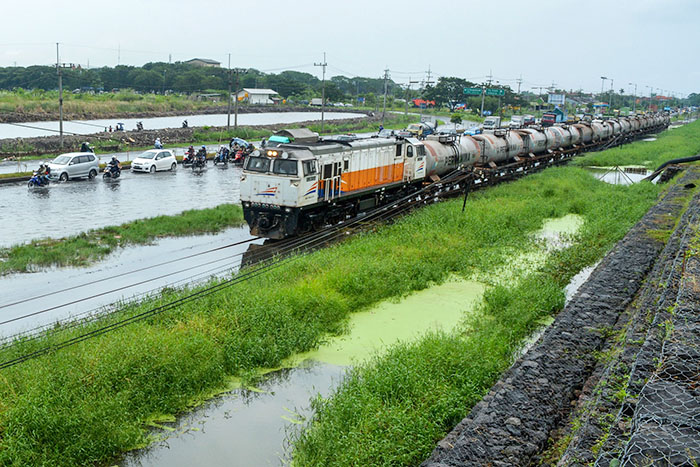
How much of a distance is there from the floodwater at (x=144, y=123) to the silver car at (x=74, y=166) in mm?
13097

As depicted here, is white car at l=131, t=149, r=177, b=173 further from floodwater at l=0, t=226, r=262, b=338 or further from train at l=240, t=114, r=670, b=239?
floodwater at l=0, t=226, r=262, b=338

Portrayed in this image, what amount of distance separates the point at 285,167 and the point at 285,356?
30.5 feet

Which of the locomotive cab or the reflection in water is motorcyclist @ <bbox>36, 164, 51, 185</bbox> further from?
the reflection in water

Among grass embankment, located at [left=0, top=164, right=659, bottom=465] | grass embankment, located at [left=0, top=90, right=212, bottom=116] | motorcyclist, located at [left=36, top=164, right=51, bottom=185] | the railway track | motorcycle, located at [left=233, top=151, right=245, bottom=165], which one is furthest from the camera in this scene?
grass embankment, located at [left=0, top=90, right=212, bottom=116]

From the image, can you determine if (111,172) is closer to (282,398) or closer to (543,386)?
(282,398)

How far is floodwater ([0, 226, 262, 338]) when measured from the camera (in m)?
14.1

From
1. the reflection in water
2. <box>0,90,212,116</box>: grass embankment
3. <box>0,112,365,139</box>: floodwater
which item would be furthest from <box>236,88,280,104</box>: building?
the reflection in water

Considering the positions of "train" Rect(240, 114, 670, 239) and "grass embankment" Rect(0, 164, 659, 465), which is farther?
"train" Rect(240, 114, 670, 239)

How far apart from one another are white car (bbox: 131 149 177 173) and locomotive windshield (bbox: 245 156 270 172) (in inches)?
661

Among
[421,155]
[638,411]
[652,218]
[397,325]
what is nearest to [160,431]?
[397,325]

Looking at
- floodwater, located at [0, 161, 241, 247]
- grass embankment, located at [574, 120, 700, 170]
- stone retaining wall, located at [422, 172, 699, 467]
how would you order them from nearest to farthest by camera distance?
stone retaining wall, located at [422, 172, 699, 467] < floodwater, located at [0, 161, 241, 247] < grass embankment, located at [574, 120, 700, 170]

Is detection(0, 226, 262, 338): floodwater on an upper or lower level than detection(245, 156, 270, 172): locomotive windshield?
lower

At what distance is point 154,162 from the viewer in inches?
1410

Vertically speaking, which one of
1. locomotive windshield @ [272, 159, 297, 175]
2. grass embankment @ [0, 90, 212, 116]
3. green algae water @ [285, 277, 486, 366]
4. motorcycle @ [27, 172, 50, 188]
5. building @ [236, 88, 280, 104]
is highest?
building @ [236, 88, 280, 104]
